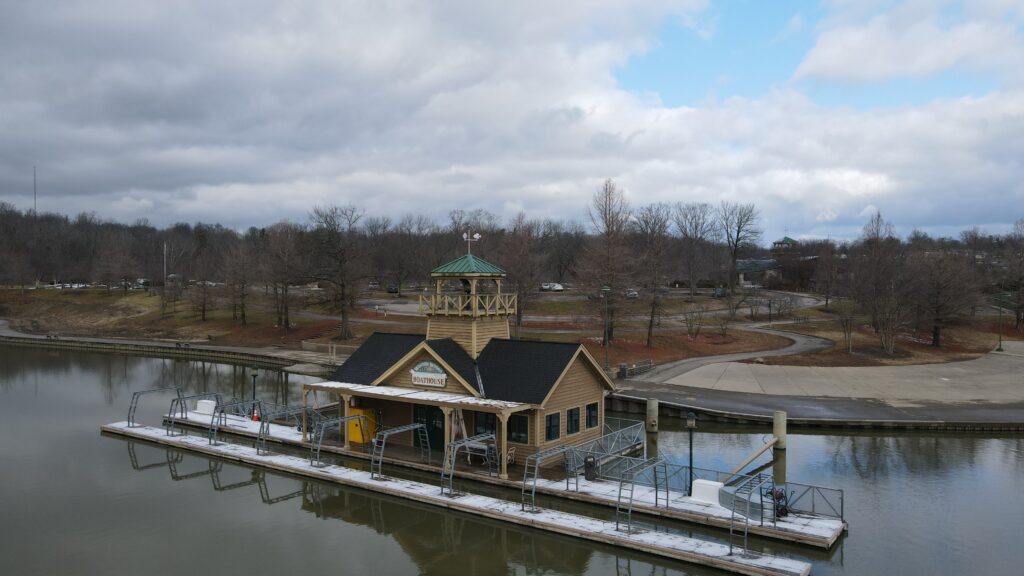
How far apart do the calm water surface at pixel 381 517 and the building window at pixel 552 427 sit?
333cm

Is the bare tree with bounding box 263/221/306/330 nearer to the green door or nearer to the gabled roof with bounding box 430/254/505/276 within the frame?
the gabled roof with bounding box 430/254/505/276

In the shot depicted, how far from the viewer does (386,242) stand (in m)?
112

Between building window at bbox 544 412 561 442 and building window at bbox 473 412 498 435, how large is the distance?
5.89 ft

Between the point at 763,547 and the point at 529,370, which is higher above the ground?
the point at 529,370

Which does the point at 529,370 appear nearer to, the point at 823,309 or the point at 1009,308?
the point at 823,309

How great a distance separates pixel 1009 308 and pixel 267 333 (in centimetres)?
7472

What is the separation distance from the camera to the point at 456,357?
81.8 ft

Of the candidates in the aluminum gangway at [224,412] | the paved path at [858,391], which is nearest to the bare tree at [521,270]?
the paved path at [858,391]

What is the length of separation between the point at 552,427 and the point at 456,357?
4403 millimetres

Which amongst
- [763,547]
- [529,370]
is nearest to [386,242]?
[529,370]


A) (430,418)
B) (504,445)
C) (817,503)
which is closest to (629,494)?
(504,445)

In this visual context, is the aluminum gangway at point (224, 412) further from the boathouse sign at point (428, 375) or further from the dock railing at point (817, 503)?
the dock railing at point (817, 503)

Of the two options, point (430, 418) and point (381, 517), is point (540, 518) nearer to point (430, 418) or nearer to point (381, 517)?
point (381, 517)

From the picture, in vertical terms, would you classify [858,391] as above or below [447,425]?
below
